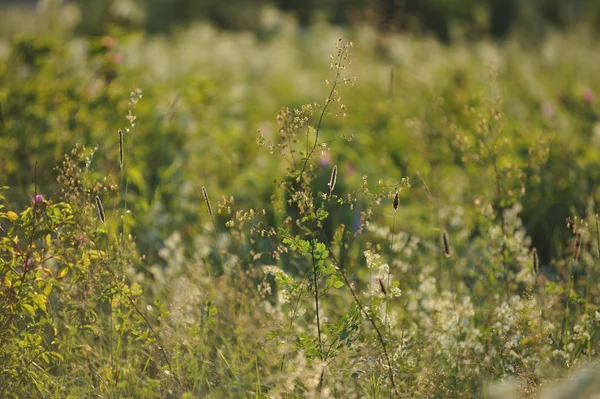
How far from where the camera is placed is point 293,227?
3.57m

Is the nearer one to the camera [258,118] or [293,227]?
[293,227]

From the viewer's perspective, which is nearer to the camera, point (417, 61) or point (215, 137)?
point (215, 137)

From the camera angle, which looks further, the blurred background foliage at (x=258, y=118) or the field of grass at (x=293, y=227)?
the blurred background foliage at (x=258, y=118)

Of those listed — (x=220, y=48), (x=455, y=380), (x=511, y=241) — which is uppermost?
(x=511, y=241)

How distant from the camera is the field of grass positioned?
1.97 m

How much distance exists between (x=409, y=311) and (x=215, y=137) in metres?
A: 1.92

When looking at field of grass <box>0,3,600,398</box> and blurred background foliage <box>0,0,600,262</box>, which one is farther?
blurred background foliage <box>0,0,600,262</box>

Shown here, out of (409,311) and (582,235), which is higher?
(582,235)

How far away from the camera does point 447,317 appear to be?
221cm

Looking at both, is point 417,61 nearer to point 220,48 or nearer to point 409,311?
point 220,48

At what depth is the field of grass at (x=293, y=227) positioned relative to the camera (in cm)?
197

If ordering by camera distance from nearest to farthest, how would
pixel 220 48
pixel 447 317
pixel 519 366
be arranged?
pixel 519 366 < pixel 447 317 < pixel 220 48

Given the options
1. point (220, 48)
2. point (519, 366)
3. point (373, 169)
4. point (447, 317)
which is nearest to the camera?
point (519, 366)

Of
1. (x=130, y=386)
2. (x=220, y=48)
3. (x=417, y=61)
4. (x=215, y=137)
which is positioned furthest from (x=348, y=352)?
(x=220, y=48)
